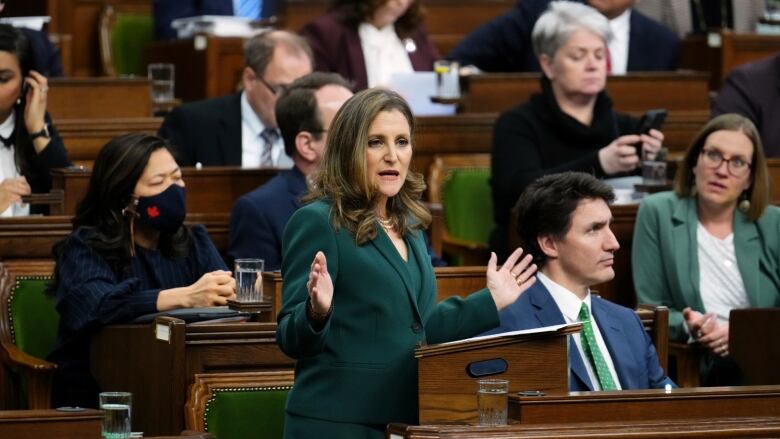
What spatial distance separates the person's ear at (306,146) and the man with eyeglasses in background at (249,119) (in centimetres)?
126

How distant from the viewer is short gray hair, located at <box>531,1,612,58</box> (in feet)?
20.7

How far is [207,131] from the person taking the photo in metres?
6.43

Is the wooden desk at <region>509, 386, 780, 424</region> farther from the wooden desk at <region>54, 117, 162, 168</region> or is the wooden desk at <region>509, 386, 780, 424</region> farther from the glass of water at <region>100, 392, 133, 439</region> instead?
the wooden desk at <region>54, 117, 162, 168</region>

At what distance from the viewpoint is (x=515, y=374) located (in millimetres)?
3338

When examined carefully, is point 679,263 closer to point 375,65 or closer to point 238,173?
point 238,173

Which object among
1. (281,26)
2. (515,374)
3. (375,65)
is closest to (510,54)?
(375,65)

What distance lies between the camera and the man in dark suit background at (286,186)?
16.7 ft

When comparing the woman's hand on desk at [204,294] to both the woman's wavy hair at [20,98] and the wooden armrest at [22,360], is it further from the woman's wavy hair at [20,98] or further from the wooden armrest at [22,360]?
the woman's wavy hair at [20,98]

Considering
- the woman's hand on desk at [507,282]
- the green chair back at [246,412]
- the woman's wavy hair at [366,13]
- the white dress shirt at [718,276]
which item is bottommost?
the green chair back at [246,412]

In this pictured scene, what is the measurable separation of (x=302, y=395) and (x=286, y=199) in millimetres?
1921

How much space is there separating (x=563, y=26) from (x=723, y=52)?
2341 mm

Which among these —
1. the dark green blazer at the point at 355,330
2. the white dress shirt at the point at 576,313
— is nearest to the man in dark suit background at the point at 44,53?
the white dress shirt at the point at 576,313

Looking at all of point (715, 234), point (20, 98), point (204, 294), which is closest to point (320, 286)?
point (204, 294)

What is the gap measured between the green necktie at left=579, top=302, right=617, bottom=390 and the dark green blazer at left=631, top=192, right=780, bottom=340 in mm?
1387
